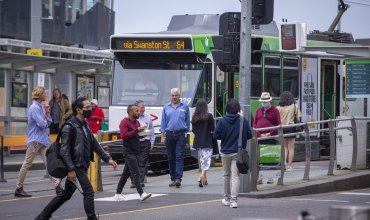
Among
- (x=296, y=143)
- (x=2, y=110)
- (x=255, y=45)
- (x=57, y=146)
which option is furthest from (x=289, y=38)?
(x=2, y=110)

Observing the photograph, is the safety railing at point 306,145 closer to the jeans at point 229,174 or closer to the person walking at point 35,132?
the jeans at point 229,174

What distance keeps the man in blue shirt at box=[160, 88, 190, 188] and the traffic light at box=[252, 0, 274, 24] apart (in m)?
2.61

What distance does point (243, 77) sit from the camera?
15.4m

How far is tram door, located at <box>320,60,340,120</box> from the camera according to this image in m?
25.0

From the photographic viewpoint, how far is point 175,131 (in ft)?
57.0

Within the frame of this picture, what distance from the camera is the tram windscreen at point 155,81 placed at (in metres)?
21.5

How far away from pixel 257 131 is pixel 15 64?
12543mm

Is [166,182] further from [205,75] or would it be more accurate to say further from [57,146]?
[57,146]

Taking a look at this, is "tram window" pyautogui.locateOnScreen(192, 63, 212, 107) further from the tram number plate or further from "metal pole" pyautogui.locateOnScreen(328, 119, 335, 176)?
"metal pole" pyautogui.locateOnScreen(328, 119, 335, 176)

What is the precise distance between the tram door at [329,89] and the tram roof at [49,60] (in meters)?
6.83

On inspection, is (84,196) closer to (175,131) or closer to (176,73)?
(175,131)

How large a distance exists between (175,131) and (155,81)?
4346 millimetres

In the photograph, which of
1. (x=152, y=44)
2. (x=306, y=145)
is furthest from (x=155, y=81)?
(x=306, y=145)

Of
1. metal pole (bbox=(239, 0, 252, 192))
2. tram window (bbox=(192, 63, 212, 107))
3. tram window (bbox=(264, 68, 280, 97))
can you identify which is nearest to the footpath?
metal pole (bbox=(239, 0, 252, 192))
